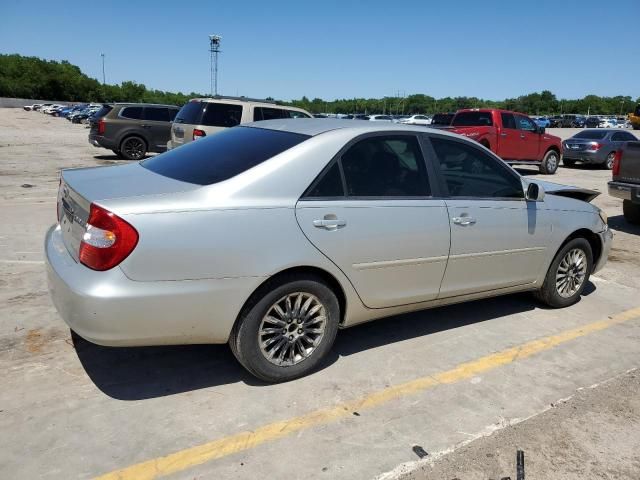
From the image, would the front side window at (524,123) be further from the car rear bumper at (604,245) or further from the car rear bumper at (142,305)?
the car rear bumper at (142,305)

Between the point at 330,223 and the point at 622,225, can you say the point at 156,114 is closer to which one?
the point at 622,225

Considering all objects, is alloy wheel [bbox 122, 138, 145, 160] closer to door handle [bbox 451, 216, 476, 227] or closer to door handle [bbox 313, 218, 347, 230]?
door handle [bbox 451, 216, 476, 227]

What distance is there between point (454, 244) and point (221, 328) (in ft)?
6.01

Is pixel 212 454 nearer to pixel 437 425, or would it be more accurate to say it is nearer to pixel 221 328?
pixel 221 328

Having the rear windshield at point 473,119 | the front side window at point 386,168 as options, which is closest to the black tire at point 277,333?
the front side window at point 386,168

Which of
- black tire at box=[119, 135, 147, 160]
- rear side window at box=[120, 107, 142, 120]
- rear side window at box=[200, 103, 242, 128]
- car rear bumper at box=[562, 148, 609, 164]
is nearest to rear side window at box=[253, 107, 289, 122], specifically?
rear side window at box=[200, 103, 242, 128]

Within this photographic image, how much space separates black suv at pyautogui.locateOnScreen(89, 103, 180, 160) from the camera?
53.7ft

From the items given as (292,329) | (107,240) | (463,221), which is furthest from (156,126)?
(107,240)

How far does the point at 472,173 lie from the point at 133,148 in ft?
47.4

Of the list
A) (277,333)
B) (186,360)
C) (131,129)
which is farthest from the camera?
(131,129)

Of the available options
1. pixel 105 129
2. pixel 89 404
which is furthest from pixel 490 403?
pixel 105 129

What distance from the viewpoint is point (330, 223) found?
339 centimetres

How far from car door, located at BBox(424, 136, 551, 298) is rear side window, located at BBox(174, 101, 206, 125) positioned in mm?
8502

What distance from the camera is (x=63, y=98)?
106625 mm
